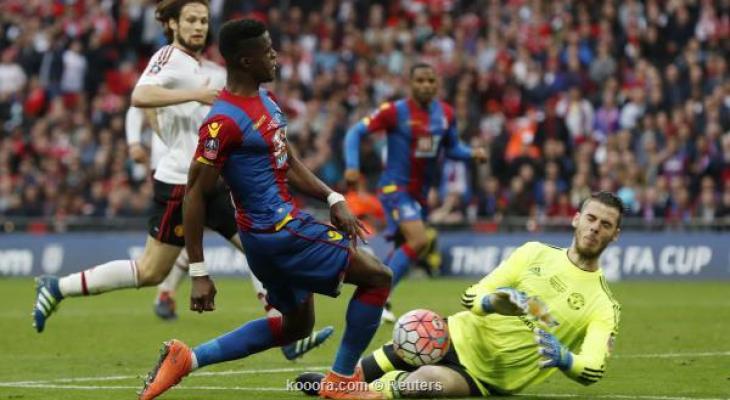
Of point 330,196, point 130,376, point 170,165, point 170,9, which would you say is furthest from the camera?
point 170,165

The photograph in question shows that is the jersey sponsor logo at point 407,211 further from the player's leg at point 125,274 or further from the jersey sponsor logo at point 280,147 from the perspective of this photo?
the jersey sponsor logo at point 280,147

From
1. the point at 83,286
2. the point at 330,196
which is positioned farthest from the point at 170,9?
the point at 330,196

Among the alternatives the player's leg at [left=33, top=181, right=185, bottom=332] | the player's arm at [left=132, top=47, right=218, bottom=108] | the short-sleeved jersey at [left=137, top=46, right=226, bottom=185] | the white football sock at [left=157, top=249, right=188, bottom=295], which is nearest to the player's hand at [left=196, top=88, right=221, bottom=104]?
the player's arm at [left=132, top=47, right=218, bottom=108]

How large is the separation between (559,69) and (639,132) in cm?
231

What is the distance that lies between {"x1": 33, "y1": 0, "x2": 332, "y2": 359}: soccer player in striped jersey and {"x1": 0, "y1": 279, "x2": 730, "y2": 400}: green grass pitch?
0.60 metres

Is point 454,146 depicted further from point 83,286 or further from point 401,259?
point 83,286

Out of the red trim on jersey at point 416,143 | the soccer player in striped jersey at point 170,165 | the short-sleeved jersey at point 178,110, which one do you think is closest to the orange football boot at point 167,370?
the soccer player in striped jersey at point 170,165

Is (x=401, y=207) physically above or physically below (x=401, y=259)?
above

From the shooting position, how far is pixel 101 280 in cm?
1160

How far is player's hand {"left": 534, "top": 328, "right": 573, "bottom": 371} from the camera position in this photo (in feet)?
26.6

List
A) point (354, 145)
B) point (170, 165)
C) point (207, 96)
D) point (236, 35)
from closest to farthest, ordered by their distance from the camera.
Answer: point (236, 35) < point (207, 96) < point (170, 165) < point (354, 145)

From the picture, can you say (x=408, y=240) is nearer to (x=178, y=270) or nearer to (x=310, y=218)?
(x=178, y=270)

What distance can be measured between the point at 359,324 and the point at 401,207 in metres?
6.93

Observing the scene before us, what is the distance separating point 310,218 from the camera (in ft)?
28.3
